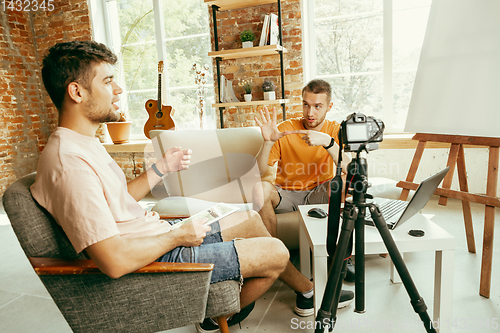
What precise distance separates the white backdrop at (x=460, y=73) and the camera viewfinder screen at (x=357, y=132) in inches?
35.3

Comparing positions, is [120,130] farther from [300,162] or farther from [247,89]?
[300,162]

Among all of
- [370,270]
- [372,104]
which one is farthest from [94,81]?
[372,104]

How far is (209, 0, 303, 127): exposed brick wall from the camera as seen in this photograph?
3443mm

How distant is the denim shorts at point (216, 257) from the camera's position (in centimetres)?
112

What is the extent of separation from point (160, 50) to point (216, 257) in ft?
12.1

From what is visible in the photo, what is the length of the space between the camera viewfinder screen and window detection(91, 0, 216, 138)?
3.22 meters

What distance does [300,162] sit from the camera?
2.16 meters

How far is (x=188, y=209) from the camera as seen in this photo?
6.67ft

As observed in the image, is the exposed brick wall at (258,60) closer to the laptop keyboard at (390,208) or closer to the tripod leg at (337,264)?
the laptop keyboard at (390,208)

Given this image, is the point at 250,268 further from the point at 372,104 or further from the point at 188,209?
the point at 372,104

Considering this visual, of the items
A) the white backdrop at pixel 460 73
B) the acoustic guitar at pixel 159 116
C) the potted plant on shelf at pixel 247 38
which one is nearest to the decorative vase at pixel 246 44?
the potted plant on shelf at pixel 247 38

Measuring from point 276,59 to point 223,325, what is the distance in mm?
2929
